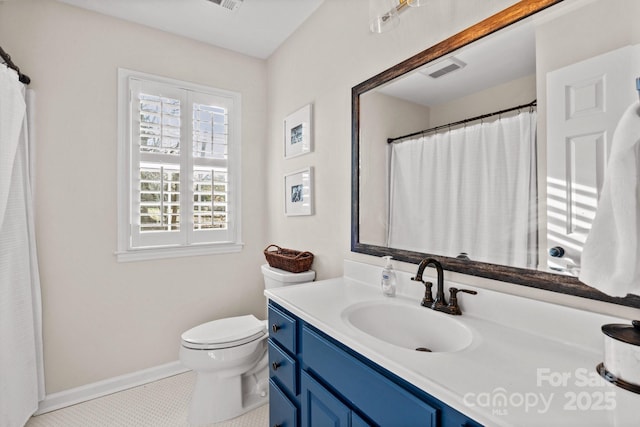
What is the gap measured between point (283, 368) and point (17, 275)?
61.3 inches

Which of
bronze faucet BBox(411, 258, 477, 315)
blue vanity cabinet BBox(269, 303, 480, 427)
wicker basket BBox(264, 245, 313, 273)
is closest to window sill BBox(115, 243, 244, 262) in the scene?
wicker basket BBox(264, 245, 313, 273)

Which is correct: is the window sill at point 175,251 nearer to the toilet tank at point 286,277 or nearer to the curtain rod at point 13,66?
the toilet tank at point 286,277

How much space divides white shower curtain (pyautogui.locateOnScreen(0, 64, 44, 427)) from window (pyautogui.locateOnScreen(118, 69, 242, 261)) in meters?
0.48

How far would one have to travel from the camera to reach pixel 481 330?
98cm

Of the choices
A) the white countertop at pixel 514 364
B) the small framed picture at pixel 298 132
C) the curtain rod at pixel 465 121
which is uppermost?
the small framed picture at pixel 298 132

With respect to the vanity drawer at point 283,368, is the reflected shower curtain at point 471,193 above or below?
above

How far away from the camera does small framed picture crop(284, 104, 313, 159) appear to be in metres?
2.04

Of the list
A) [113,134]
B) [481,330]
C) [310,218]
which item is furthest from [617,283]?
[113,134]

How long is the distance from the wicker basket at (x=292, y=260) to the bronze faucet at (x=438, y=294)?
0.90 meters

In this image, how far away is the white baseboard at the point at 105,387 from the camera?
6.20 ft

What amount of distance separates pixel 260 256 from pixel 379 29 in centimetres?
193

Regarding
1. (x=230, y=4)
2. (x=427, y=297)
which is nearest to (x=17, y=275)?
(x=230, y=4)

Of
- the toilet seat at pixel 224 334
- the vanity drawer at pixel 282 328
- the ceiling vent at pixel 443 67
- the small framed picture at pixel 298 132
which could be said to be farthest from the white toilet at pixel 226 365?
the ceiling vent at pixel 443 67

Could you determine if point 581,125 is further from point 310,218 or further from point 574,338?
point 310,218
